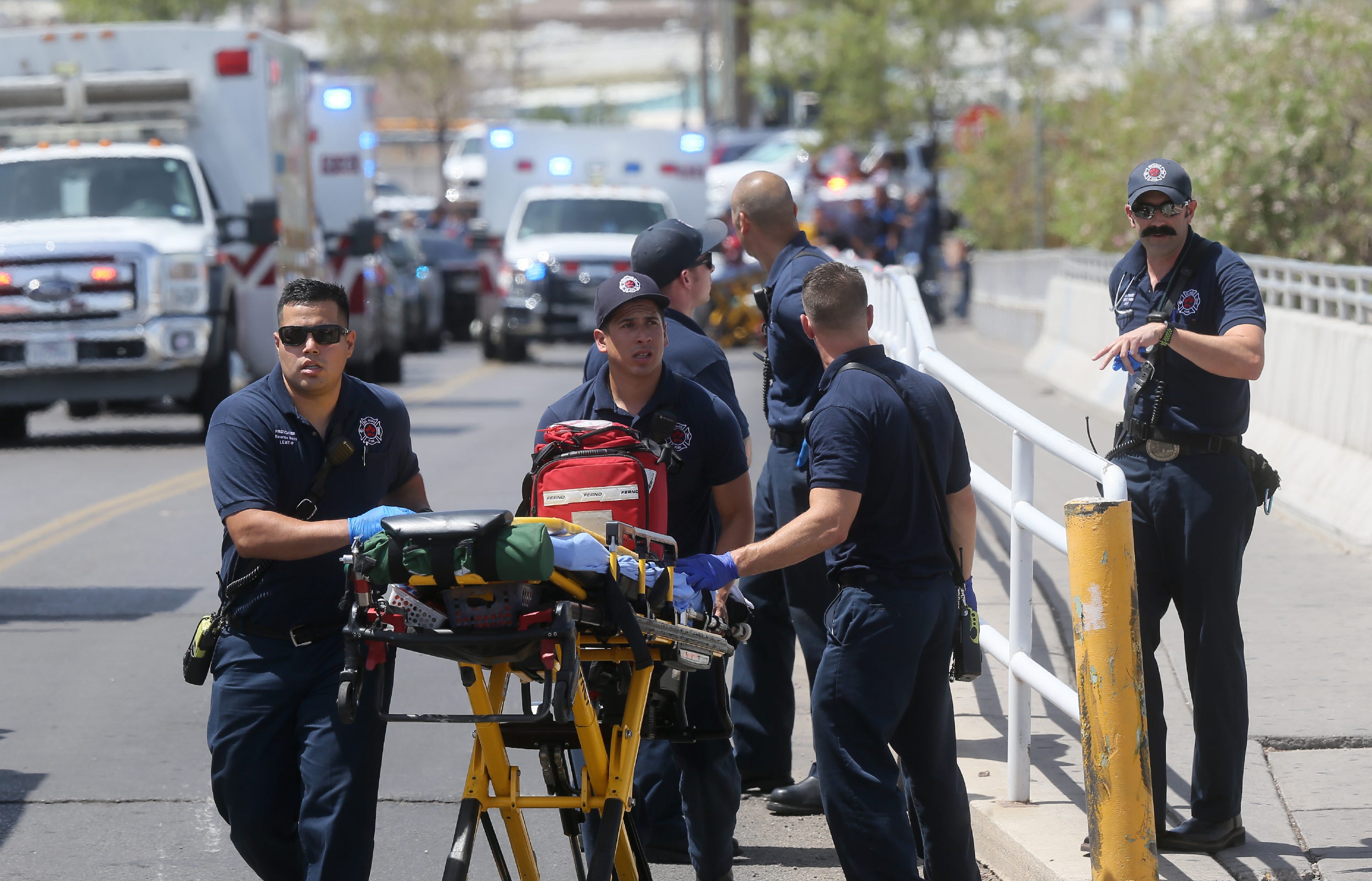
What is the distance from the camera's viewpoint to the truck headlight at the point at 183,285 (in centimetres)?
1599

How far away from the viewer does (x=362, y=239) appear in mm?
20500

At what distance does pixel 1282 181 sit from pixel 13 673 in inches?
500

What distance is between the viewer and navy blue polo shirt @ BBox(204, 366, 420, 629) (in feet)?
15.9

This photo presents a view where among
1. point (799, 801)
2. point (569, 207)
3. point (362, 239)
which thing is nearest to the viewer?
point (799, 801)

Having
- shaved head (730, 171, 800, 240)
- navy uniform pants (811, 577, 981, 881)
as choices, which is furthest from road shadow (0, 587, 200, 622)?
navy uniform pants (811, 577, 981, 881)

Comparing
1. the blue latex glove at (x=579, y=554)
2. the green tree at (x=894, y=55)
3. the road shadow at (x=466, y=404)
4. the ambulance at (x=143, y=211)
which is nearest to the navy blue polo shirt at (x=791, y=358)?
Result: the blue latex glove at (x=579, y=554)

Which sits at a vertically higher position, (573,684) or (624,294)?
(624,294)

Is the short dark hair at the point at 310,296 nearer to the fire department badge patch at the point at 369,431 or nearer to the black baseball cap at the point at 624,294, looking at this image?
the fire department badge patch at the point at 369,431

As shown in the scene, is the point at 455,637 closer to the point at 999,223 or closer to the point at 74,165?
the point at 74,165

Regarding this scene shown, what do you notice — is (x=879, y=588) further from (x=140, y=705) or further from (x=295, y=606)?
(x=140, y=705)

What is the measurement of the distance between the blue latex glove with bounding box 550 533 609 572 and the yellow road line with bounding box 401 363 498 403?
609 inches

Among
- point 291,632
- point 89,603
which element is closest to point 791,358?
point 291,632

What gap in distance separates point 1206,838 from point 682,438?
1886 mm

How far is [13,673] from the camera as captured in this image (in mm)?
8289
